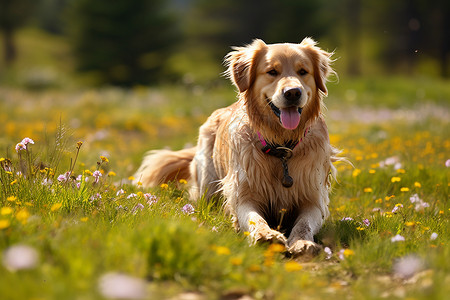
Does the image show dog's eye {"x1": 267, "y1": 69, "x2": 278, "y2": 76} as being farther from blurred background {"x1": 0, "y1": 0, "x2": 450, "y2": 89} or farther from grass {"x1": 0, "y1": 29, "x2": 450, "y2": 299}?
blurred background {"x1": 0, "y1": 0, "x2": 450, "y2": 89}

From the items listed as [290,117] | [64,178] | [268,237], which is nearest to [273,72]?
[290,117]

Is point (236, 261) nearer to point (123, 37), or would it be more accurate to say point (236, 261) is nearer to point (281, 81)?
point (281, 81)

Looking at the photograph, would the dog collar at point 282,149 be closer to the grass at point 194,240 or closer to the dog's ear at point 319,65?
the dog's ear at point 319,65

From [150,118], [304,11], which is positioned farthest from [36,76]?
[304,11]

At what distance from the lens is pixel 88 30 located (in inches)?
1111

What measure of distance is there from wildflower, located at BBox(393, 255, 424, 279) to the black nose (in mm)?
1561

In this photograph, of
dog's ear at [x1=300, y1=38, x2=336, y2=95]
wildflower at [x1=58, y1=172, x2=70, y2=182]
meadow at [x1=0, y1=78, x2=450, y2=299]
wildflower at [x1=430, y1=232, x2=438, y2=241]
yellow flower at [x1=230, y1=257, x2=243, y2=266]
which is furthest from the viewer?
dog's ear at [x1=300, y1=38, x2=336, y2=95]

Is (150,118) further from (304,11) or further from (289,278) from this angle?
(304,11)

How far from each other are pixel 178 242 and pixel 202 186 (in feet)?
9.01

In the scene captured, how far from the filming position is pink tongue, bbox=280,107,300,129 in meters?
4.04

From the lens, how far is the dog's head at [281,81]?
3994 millimetres

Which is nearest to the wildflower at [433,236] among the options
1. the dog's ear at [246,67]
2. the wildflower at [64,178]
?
the dog's ear at [246,67]

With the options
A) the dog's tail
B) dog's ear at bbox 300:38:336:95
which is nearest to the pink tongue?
dog's ear at bbox 300:38:336:95

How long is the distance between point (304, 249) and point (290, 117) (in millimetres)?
1190
